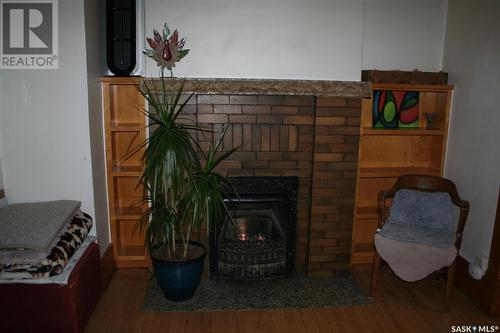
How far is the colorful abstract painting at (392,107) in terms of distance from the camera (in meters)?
3.06

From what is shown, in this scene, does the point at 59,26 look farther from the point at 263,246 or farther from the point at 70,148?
the point at 263,246

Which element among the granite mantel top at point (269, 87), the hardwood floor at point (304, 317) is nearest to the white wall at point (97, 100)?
the granite mantel top at point (269, 87)

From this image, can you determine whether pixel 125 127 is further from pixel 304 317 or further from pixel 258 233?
pixel 304 317

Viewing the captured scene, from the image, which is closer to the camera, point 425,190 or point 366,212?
point 425,190

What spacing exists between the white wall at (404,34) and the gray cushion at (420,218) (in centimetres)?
106

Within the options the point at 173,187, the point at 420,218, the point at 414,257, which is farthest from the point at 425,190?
the point at 173,187

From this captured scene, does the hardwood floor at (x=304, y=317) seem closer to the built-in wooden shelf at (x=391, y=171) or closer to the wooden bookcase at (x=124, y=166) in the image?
the wooden bookcase at (x=124, y=166)

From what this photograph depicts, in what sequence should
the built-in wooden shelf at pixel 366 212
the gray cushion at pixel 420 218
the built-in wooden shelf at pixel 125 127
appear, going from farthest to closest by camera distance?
the built-in wooden shelf at pixel 366 212 < the built-in wooden shelf at pixel 125 127 < the gray cushion at pixel 420 218

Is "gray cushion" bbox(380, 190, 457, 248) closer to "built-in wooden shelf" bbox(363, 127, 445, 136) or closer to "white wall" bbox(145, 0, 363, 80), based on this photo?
"built-in wooden shelf" bbox(363, 127, 445, 136)

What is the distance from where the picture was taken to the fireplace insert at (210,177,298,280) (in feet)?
9.20

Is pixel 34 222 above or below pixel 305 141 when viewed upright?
below
